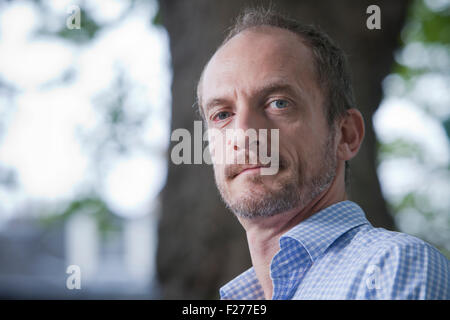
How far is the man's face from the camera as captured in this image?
1.26 metres

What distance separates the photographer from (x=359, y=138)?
4.87ft

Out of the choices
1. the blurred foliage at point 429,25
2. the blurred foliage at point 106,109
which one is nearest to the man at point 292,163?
the blurred foliage at point 106,109

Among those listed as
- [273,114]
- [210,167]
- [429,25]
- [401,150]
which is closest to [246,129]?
[273,114]

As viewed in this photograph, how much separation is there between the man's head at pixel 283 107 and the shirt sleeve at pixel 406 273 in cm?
31

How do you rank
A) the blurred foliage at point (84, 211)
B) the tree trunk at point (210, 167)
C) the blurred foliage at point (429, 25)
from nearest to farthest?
the tree trunk at point (210, 167) < the blurred foliage at point (429, 25) < the blurred foliage at point (84, 211)

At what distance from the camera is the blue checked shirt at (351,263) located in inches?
38.8

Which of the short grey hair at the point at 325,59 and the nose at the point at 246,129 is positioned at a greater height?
the short grey hair at the point at 325,59

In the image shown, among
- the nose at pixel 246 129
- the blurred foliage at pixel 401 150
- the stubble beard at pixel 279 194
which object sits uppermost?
the blurred foliage at pixel 401 150

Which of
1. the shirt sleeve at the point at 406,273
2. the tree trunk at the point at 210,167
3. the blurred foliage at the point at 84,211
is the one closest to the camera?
the shirt sleeve at the point at 406,273

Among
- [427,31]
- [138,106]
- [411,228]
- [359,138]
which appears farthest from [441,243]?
[359,138]

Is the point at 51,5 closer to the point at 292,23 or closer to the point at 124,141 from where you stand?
the point at 124,141

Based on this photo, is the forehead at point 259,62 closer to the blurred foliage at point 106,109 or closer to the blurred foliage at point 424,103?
the blurred foliage at point 424,103

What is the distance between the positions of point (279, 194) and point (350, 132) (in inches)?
14.4

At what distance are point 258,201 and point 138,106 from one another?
351 cm
